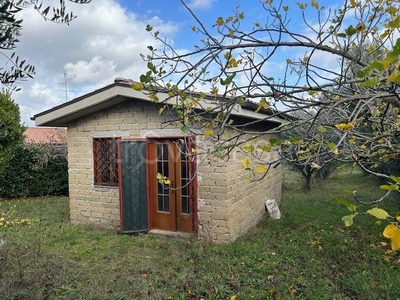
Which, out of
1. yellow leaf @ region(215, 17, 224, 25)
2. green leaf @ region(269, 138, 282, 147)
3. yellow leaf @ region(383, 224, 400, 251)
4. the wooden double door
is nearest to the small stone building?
the wooden double door

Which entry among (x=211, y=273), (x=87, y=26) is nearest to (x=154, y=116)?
(x=211, y=273)

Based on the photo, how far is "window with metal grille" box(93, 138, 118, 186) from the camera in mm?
7539

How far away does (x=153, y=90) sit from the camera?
2.29 m

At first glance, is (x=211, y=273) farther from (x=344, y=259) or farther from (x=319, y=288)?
(x=344, y=259)

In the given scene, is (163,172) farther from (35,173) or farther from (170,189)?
(35,173)

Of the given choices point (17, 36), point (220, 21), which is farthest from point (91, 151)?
point (17, 36)

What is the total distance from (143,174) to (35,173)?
8170mm

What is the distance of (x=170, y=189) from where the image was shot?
6688mm

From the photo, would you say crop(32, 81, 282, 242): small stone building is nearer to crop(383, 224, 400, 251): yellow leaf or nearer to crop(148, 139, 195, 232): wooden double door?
crop(148, 139, 195, 232): wooden double door

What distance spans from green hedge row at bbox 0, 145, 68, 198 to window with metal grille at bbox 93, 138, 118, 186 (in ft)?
20.5

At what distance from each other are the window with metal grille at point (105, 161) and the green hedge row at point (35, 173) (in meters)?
6.25

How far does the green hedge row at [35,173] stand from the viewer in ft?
40.5

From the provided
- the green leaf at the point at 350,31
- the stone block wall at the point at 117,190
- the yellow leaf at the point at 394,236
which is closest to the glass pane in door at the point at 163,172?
the stone block wall at the point at 117,190

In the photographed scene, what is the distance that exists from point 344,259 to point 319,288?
4.35 ft
